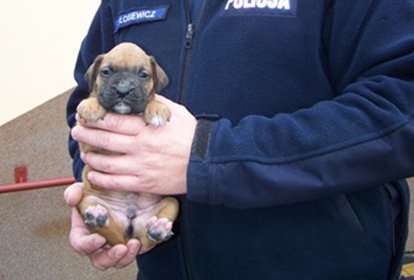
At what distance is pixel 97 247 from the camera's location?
1.09 meters

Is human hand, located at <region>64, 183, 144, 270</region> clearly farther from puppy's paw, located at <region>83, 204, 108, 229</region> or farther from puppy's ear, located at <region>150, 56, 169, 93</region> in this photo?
puppy's ear, located at <region>150, 56, 169, 93</region>

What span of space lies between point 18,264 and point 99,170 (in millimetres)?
1797

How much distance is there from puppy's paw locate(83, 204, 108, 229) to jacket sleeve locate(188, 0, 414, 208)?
0.93 feet

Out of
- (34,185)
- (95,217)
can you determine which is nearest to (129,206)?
(95,217)

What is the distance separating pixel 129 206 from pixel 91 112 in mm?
245

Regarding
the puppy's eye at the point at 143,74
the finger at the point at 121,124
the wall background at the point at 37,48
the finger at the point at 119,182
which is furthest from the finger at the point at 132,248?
the wall background at the point at 37,48

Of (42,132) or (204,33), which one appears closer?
(204,33)

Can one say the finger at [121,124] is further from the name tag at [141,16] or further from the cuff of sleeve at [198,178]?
the name tag at [141,16]

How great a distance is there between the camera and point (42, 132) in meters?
2.43

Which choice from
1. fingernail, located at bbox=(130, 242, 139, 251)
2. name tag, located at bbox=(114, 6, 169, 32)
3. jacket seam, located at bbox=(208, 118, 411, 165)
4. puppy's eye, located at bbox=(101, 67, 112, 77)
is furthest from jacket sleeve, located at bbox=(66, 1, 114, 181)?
jacket seam, located at bbox=(208, 118, 411, 165)

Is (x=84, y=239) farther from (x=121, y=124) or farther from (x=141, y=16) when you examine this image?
(x=141, y=16)

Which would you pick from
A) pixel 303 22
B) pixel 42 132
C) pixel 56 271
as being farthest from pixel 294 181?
pixel 56 271

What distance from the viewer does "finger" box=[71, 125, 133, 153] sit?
3.10 ft

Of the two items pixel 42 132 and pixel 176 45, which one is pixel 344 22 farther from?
pixel 42 132
